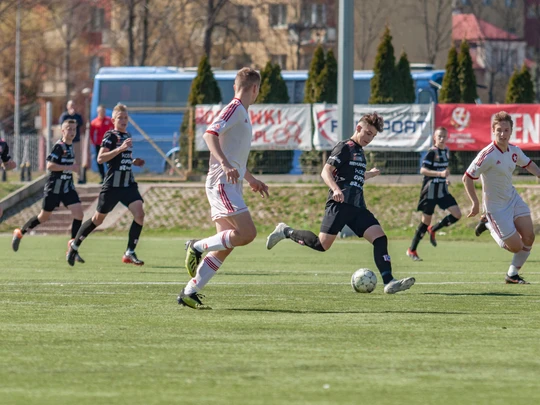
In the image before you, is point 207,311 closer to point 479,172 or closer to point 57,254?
point 479,172

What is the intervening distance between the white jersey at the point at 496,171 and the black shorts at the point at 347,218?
1.59 meters

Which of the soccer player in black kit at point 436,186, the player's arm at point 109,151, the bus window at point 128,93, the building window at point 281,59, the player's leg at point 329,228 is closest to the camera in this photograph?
the player's leg at point 329,228

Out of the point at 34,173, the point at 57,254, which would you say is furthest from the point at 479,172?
the point at 34,173

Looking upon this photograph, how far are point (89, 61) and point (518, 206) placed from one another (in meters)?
61.5

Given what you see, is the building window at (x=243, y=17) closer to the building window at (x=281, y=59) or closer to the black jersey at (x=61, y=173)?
the building window at (x=281, y=59)

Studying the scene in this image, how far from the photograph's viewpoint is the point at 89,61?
7194 cm

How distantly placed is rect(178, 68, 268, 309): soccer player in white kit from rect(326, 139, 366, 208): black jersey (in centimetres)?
193

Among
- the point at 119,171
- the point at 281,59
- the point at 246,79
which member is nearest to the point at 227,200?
the point at 246,79

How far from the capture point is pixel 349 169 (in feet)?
37.9

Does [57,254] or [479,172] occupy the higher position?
[479,172]

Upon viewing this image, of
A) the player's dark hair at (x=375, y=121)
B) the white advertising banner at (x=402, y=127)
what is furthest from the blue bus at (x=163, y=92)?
the player's dark hair at (x=375, y=121)

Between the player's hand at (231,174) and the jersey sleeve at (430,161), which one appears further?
the jersey sleeve at (430,161)

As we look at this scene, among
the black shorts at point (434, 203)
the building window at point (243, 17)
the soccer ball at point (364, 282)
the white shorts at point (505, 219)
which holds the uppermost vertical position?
the building window at point (243, 17)

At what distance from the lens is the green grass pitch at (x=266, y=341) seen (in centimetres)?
583
